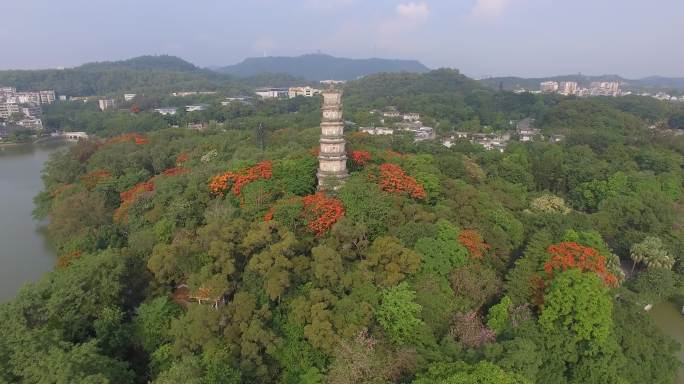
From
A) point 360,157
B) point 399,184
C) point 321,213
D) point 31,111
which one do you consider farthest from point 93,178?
point 31,111

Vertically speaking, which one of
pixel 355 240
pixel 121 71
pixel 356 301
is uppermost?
pixel 121 71

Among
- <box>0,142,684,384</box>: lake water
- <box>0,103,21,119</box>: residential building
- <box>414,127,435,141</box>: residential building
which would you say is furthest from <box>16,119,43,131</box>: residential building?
<box>414,127,435,141</box>: residential building

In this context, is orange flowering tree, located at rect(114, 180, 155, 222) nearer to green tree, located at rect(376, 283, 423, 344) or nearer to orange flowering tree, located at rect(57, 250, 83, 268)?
orange flowering tree, located at rect(57, 250, 83, 268)

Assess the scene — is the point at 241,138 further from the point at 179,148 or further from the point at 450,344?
the point at 450,344

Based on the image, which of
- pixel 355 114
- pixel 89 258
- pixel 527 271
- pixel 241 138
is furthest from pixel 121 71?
pixel 527 271

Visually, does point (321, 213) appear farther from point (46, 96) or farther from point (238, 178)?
point (46, 96)

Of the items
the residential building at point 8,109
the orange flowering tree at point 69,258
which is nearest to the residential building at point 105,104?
the residential building at point 8,109
